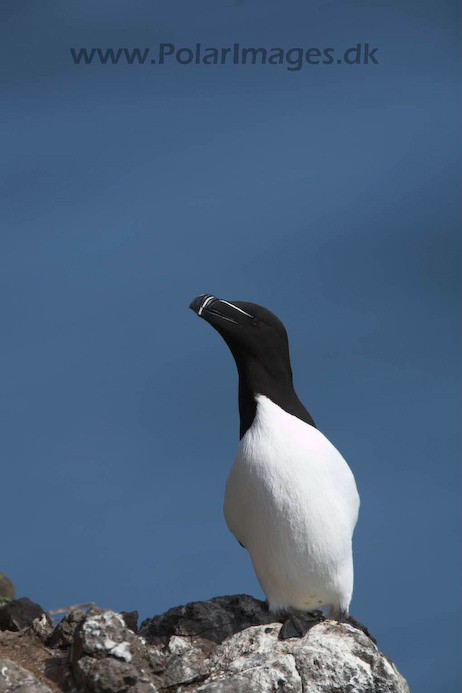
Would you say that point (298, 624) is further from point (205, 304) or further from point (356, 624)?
point (205, 304)

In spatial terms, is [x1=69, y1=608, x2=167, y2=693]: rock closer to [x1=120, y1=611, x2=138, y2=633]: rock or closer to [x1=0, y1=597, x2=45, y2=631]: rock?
[x1=120, y1=611, x2=138, y2=633]: rock

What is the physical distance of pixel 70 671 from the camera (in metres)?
4.85

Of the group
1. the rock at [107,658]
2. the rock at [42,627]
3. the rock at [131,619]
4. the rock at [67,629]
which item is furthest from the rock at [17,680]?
the rock at [131,619]

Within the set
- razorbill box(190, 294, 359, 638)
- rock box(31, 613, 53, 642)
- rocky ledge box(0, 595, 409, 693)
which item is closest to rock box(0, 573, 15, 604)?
rocky ledge box(0, 595, 409, 693)

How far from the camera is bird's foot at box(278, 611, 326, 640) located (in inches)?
211

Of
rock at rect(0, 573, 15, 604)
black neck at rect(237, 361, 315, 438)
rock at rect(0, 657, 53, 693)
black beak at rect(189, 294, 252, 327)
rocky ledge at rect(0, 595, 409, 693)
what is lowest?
rock at rect(0, 657, 53, 693)

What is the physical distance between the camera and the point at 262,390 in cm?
570

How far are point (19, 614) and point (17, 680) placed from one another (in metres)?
1.15

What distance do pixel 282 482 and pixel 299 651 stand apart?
3.05ft

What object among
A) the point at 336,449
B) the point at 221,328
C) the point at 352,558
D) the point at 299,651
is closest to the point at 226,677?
the point at 299,651

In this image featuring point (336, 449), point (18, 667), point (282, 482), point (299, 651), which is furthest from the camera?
point (336, 449)

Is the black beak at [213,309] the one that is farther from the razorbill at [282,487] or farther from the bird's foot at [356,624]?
the bird's foot at [356,624]

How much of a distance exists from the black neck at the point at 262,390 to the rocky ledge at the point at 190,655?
3.66ft

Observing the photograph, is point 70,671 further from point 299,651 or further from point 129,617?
point 299,651
